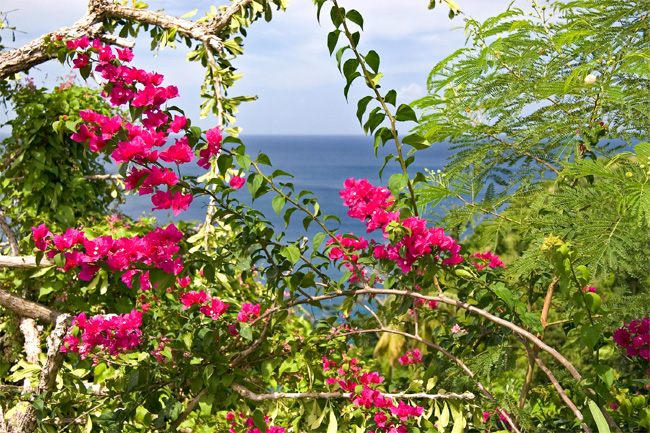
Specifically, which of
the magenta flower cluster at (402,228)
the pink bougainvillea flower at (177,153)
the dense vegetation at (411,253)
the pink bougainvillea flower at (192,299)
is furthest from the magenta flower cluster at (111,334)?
the magenta flower cluster at (402,228)

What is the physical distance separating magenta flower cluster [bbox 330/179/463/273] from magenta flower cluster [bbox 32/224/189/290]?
0.52 metres

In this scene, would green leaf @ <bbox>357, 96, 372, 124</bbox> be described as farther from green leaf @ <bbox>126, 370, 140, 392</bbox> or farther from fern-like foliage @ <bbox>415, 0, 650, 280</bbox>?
green leaf @ <bbox>126, 370, 140, 392</bbox>

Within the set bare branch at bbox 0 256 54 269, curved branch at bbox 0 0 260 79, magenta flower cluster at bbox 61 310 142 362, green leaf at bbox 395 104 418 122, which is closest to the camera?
green leaf at bbox 395 104 418 122

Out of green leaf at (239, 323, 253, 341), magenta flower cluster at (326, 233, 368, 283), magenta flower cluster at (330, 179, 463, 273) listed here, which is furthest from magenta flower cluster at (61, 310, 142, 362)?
magenta flower cluster at (330, 179, 463, 273)

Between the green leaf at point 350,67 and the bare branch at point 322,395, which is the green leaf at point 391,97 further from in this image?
the bare branch at point 322,395

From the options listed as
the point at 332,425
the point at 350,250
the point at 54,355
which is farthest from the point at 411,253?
the point at 54,355

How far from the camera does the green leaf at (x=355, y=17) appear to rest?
129cm

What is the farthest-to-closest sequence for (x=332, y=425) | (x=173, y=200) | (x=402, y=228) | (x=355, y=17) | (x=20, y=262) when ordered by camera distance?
(x=20, y=262), (x=332, y=425), (x=173, y=200), (x=402, y=228), (x=355, y=17)

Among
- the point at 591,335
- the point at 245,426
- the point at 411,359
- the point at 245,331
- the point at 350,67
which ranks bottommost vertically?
the point at 411,359

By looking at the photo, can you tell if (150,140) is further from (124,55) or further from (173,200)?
(124,55)

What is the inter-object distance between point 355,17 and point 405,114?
0.87 ft

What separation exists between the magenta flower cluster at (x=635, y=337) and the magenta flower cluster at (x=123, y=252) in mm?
1496

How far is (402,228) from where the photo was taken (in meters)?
1.42

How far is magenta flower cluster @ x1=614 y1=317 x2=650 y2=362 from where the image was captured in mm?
1771
